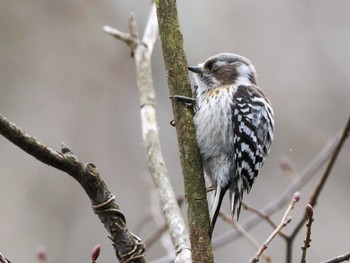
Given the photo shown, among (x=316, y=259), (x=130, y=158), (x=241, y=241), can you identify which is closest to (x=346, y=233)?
(x=316, y=259)

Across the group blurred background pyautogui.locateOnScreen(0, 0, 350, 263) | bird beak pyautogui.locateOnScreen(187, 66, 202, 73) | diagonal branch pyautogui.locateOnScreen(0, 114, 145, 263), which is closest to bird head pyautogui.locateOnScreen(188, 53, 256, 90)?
bird beak pyautogui.locateOnScreen(187, 66, 202, 73)

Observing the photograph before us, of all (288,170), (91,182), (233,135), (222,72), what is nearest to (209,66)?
(222,72)

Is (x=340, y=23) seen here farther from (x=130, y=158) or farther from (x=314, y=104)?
(x=130, y=158)

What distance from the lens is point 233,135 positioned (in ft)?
14.1

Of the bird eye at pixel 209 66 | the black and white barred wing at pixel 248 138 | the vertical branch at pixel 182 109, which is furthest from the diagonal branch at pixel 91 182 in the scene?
the bird eye at pixel 209 66

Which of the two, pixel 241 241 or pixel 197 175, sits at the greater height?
pixel 197 175

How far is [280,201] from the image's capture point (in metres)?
4.19

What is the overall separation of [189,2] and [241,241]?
3.45 metres

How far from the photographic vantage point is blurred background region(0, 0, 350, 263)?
7.61m

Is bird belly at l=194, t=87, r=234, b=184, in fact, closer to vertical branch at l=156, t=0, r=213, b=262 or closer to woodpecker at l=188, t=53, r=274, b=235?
woodpecker at l=188, t=53, r=274, b=235

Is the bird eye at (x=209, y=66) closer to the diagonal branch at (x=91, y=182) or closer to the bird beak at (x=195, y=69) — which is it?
the bird beak at (x=195, y=69)

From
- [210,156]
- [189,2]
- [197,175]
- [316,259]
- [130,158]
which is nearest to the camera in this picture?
[197,175]

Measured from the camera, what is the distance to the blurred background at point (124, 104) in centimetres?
761

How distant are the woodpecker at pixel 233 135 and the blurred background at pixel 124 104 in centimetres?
281
